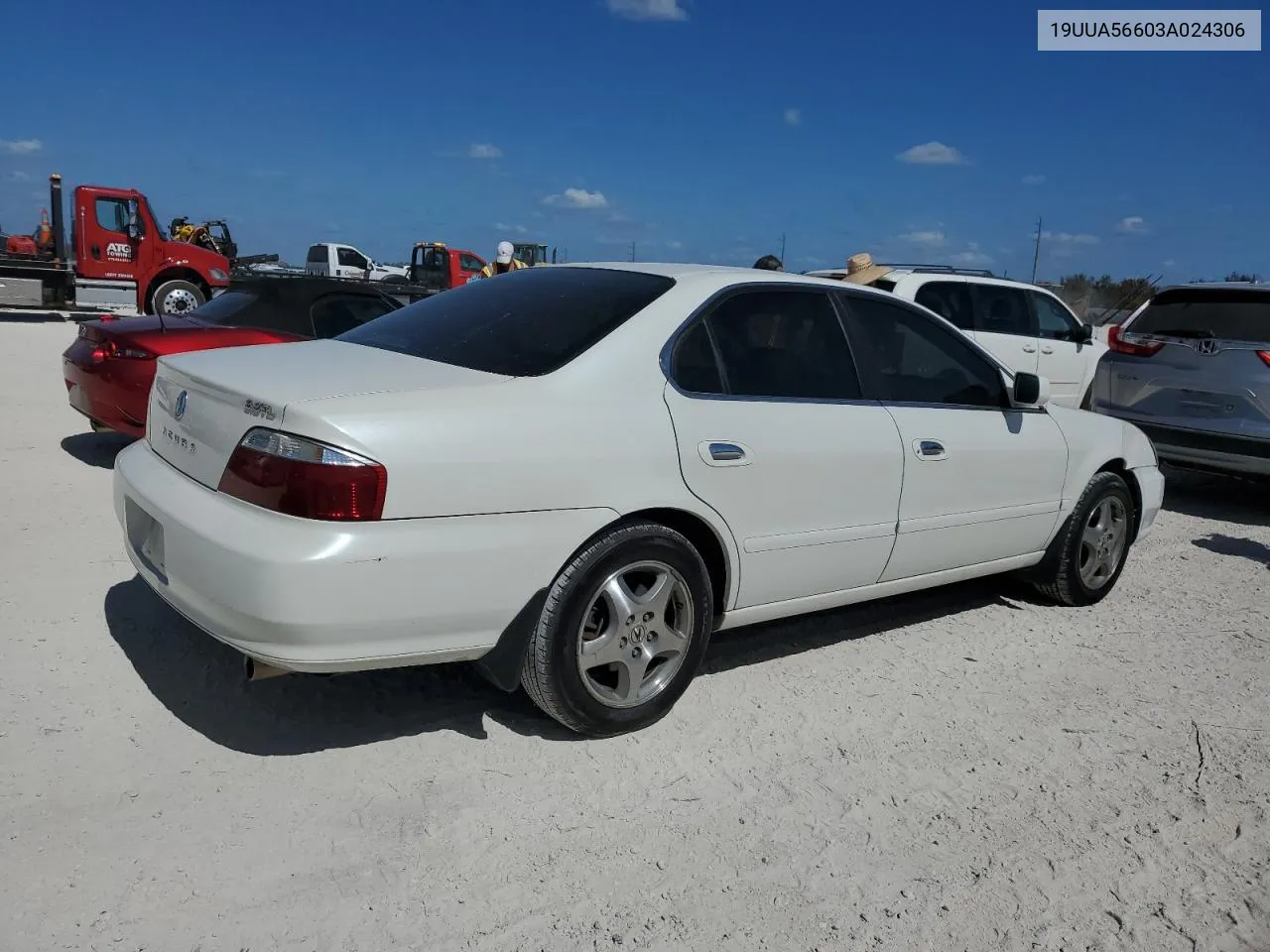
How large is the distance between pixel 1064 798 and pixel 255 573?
99.2 inches

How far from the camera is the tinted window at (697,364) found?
3.38m

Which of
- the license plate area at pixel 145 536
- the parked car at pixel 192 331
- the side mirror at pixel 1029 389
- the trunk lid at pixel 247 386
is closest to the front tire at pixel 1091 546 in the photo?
the side mirror at pixel 1029 389

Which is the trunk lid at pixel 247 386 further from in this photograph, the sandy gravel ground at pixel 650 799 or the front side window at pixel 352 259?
the front side window at pixel 352 259

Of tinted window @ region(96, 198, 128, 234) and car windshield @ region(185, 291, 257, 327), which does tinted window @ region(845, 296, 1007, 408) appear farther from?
tinted window @ region(96, 198, 128, 234)

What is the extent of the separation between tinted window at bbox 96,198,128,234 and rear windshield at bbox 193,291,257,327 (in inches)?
535

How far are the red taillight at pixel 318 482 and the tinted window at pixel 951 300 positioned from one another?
673cm

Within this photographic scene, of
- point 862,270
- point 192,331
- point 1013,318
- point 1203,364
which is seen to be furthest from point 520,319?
point 1013,318

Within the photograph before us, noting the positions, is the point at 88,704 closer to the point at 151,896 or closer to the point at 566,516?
the point at 151,896

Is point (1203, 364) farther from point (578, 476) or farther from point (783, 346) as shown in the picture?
point (578, 476)

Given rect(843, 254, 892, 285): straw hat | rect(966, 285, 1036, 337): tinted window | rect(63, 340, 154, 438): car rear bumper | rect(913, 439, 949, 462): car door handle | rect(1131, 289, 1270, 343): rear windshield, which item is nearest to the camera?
rect(913, 439, 949, 462): car door handle

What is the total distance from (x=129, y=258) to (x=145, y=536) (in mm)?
18087

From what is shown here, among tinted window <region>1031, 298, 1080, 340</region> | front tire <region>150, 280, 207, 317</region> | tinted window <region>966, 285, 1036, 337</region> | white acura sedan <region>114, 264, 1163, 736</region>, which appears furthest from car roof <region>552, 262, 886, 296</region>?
front tire <region>150, 280, 207, 317</region>

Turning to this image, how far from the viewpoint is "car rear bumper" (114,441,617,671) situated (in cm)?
265

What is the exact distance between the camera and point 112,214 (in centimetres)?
1875
